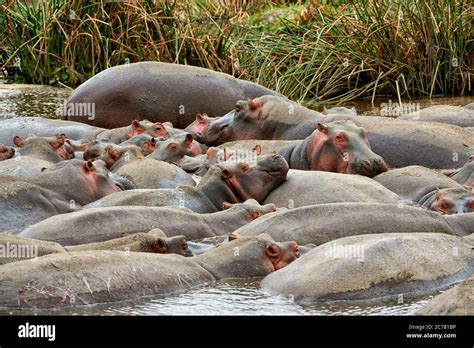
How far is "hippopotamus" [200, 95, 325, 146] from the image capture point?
9.81 m

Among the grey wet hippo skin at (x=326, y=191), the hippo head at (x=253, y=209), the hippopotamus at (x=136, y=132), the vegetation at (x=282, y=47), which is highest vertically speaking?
the vegetation at (x=282, y=47)

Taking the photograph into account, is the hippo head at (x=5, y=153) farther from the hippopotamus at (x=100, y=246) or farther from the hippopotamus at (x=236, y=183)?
the hippopotamus at (x=100, y=246)

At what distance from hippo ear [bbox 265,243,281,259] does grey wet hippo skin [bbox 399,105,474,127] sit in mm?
4088

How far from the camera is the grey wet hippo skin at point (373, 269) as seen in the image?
18.5ft

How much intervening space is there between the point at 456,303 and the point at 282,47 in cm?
851

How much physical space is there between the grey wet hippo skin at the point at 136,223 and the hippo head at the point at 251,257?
0.54m

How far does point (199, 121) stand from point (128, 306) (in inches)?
189

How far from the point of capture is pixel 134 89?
1090cm

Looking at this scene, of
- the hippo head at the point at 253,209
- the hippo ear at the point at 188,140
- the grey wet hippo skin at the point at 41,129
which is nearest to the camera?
the hippo head at the point at 253,209

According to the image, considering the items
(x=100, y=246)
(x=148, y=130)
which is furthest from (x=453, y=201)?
(x=148, y=130)

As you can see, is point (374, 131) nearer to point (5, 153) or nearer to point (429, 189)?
point (429, 189)

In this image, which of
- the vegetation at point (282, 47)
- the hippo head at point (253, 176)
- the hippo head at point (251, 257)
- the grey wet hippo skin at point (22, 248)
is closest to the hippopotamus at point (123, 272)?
the hippo head at point (251, 257)
